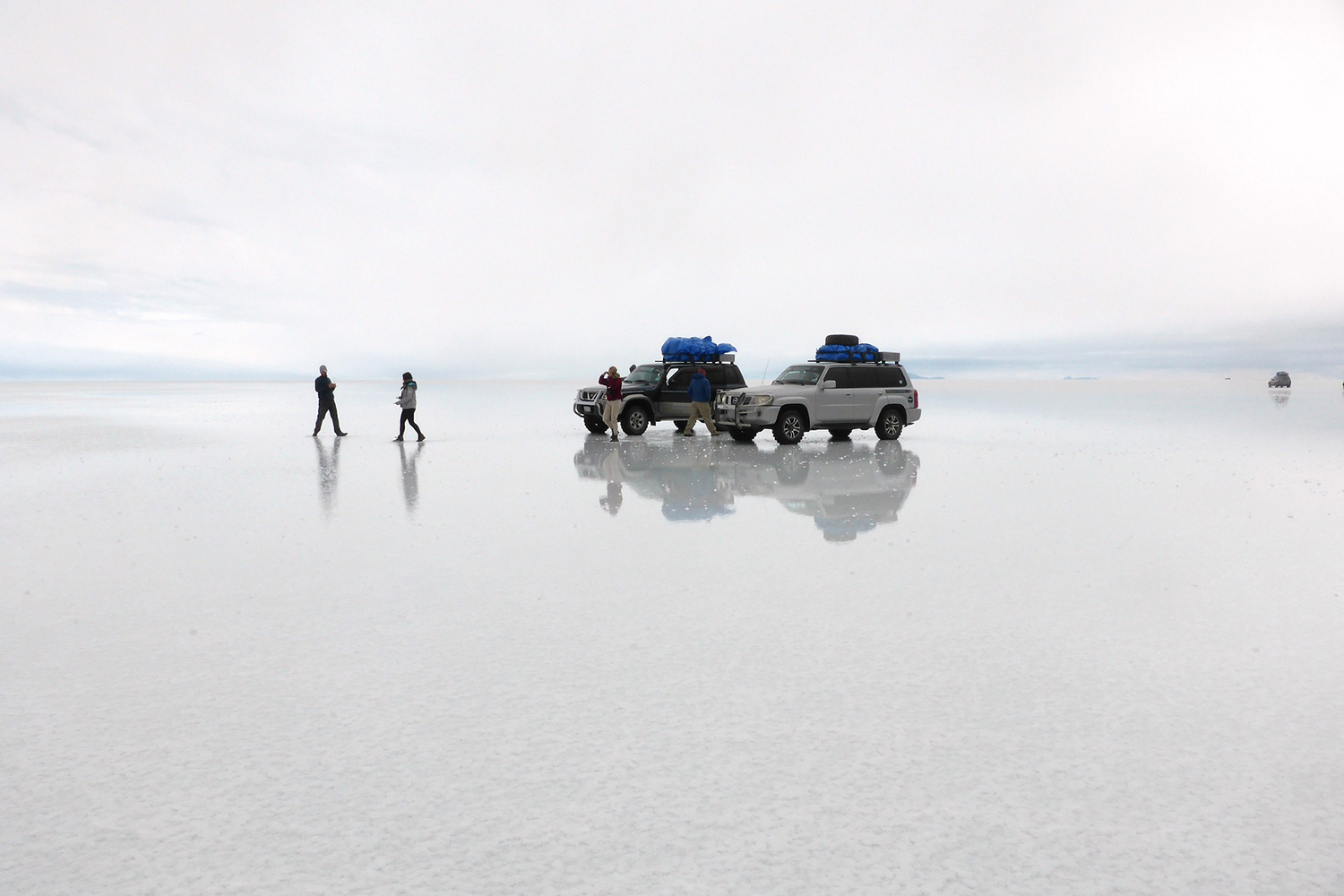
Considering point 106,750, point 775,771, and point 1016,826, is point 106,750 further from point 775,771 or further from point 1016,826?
point 1016,826

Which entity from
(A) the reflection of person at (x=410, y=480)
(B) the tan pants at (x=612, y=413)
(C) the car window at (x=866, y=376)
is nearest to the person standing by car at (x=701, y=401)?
(B) the tan pants at (x=612, y=413)

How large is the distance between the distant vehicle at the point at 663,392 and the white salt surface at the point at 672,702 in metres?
14.6

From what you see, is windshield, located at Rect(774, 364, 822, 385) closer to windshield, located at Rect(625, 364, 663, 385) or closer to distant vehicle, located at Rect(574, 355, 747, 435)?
distant vehicle, located at Rect(574, 355, 747, 435)

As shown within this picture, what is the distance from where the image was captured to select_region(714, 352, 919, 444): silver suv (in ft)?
75.9

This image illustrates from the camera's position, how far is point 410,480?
15.5 meters

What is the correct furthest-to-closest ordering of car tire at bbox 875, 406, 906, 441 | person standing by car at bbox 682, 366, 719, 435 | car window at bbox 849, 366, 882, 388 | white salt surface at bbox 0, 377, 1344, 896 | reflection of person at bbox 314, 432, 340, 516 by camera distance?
person standing by car at bbox 682, 366, 719, 435 → car tire at bbox 875, 406, 906, 441 → car window at bbox 849, 366, 882, 388 → reflection of person at bbox 314, 432, 340, 516 → white salt surface at bbox 0, 377, 1344, 896

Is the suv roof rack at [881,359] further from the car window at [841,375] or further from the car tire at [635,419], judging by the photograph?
the car tire at [635,419]

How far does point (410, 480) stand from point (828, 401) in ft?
39.4

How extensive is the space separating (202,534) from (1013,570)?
346 inches

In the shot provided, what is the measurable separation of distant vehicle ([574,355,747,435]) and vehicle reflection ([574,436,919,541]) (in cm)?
215

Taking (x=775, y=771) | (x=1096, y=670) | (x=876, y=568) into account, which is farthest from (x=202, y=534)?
(x=1096, y=670)

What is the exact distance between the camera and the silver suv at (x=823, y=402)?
23125 millimetres

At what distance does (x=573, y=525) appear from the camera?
1094cm

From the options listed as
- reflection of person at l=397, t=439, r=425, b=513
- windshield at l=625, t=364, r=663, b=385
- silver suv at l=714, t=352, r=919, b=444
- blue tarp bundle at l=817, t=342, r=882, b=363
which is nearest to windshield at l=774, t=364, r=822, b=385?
silver suv at l=714, t=352, r=919, b=444
